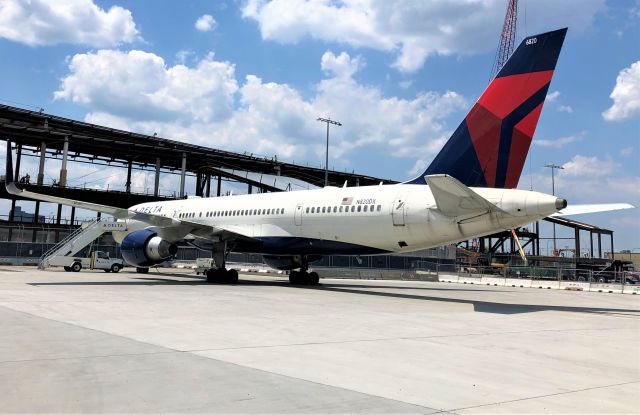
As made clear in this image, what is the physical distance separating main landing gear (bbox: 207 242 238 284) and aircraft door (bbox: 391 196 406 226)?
8.54 metres

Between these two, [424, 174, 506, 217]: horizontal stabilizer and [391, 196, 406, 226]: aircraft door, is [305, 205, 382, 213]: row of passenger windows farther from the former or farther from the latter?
[424, 174, 506, 217]: horizontal stabilizer

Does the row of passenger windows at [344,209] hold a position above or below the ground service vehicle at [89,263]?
above

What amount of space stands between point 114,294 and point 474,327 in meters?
10.2

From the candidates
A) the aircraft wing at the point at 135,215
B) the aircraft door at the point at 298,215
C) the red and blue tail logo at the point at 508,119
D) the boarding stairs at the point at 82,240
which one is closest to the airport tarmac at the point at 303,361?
the red and blue tail logo at the point at 508,119

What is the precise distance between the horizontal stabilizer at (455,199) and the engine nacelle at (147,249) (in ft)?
38.1

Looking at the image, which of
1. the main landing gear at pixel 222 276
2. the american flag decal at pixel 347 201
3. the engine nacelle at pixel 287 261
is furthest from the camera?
the engine nacelle at pixel 287 261

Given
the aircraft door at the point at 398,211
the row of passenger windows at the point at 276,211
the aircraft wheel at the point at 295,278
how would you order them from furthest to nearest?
the aircraft wheel at the point at 295,278, the row of passenger windows at the point at 276,211, the aircraft door at the point at 398,211

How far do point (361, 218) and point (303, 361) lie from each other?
1185 cm

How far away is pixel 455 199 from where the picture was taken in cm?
1505

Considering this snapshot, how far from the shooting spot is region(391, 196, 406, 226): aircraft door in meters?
17.0

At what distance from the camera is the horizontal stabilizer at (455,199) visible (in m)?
14.2

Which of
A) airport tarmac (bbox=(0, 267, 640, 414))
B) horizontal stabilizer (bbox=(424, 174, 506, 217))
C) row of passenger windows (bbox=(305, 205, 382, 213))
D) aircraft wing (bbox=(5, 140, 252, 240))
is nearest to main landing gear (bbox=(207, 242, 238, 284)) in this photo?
aircraft wing (bbox=(5, 140, 252, 240))

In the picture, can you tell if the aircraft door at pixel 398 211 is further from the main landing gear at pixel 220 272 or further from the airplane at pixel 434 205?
the main landing gear at pixel 220 272

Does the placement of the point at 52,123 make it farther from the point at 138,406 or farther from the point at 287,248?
the point at 138,406
